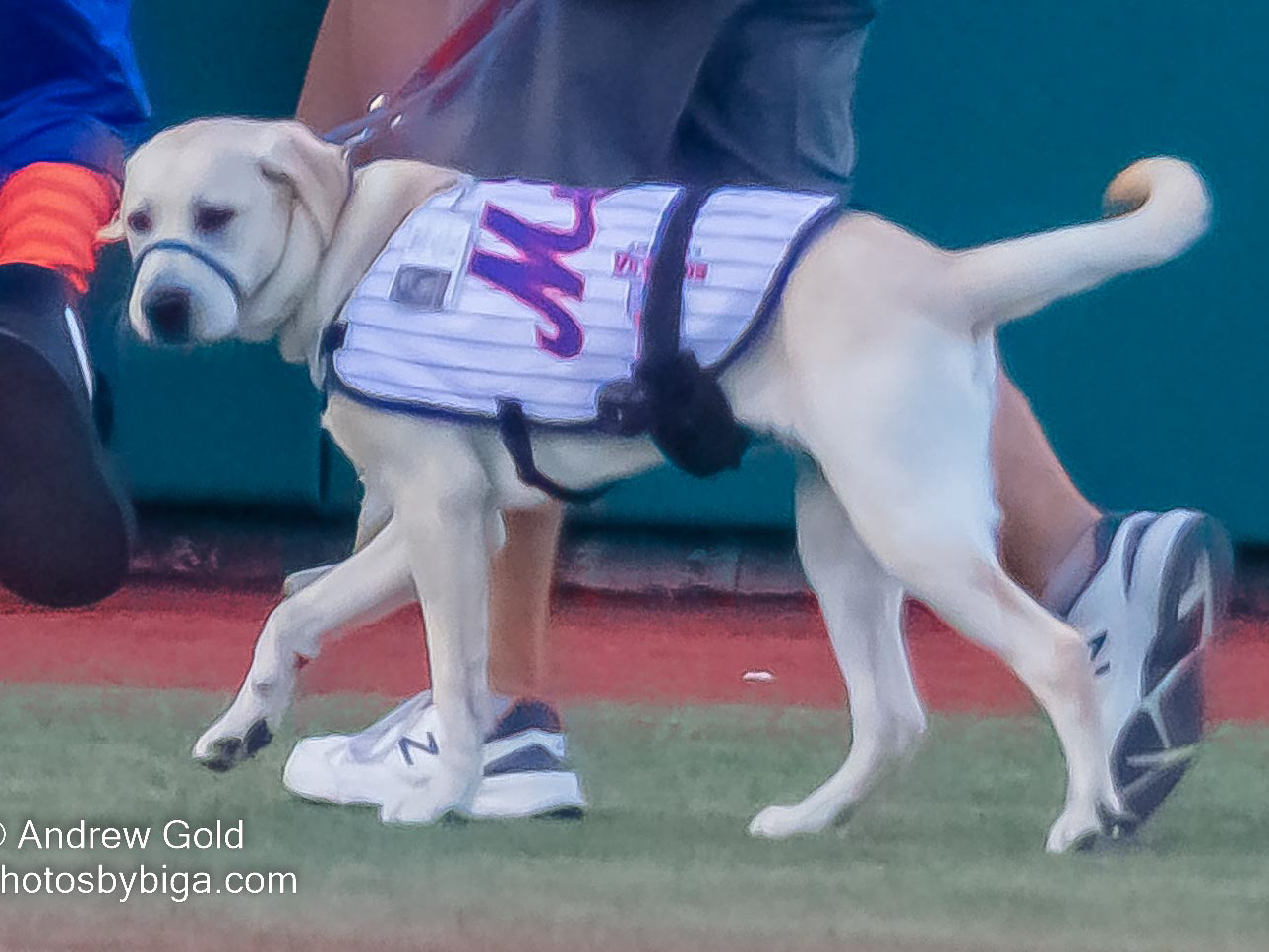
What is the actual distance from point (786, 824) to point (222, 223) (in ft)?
1.75

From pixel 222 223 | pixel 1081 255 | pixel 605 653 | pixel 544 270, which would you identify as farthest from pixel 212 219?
pixel 605 653

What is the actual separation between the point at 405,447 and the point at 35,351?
30cm

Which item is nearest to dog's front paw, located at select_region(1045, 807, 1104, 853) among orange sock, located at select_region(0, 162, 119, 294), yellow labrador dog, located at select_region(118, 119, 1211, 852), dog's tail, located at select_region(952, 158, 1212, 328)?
yellow labrador dog, located at select_region(118, 119, 1211, 852)

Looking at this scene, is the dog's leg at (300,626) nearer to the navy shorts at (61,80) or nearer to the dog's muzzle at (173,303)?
the dog's muzzle at (173,303)

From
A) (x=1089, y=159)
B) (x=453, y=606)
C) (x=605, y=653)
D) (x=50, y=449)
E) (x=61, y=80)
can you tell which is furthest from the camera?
(x=1089, y=159)

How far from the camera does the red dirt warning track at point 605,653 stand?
1.52 metres

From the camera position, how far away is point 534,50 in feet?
3.96

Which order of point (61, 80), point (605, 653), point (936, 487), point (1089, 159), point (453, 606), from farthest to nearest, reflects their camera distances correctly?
point (1089, 159) → point (605, 653) → point (61, 80) → point (453, 606) → point (936, 487)

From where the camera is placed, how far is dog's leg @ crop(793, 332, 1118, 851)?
101cm

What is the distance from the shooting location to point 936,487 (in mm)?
1009

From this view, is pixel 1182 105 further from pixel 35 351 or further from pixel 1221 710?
pixel 35 351

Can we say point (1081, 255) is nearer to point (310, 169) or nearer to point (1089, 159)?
point (310, 169)

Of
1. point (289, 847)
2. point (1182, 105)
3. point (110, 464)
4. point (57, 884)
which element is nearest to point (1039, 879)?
point (289, 847)

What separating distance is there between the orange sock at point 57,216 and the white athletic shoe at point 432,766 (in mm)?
393
